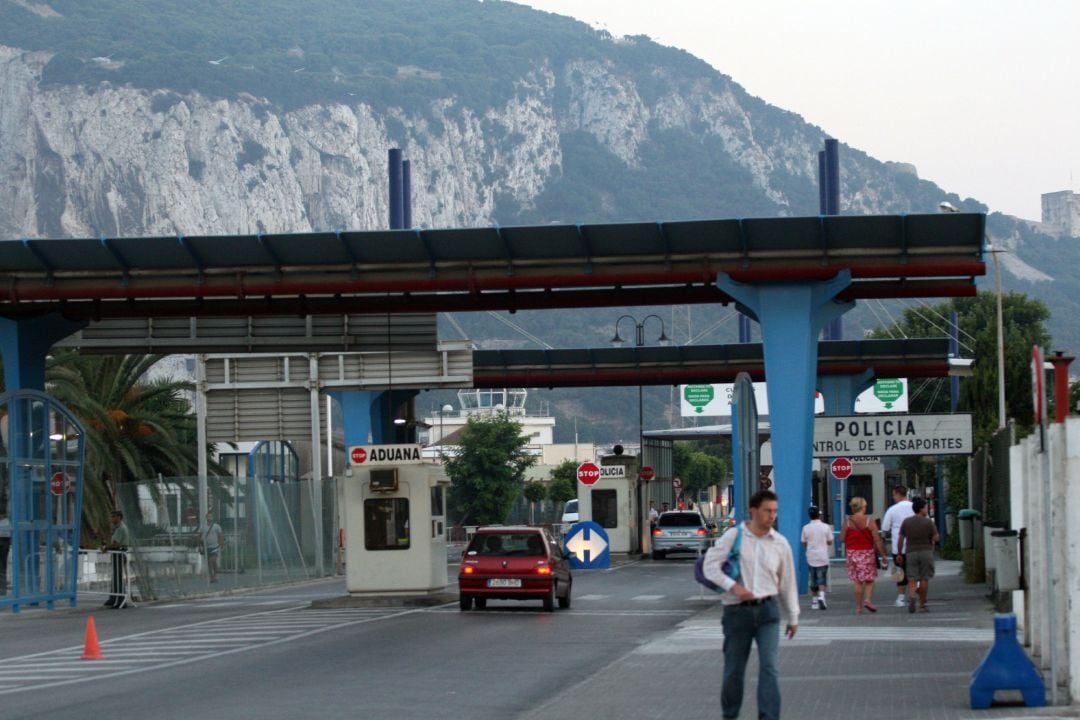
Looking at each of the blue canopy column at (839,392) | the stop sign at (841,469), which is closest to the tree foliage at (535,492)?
the blue canopy column at (839,392)

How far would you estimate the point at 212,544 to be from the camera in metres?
38.4

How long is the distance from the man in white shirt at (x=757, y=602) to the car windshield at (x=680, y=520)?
43592 millimetres

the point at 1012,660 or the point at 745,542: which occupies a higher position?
the point at 745,542

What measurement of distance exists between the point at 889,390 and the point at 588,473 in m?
36.4

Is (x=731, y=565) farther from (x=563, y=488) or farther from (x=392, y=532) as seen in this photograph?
(x=563, y=488)

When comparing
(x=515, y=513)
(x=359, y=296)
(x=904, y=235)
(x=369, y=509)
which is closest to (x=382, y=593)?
(x=369, y=509)

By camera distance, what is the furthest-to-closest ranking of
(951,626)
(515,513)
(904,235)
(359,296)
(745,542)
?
(515,513) < (359,296) < (904,235) < (951,626) < (745,542)

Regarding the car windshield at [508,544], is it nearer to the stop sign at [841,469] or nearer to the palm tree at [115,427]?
the stop sign at [841,469]

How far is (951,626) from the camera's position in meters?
22.9

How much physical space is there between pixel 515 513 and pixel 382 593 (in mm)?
47532

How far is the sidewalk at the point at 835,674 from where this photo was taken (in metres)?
13.8

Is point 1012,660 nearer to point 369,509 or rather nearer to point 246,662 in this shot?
point 246,662

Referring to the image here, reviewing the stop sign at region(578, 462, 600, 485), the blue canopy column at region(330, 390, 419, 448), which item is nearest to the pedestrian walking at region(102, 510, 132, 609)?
the blue canopy column at region(330, 390, 419, 448)

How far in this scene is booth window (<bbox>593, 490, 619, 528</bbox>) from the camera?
5638cm
